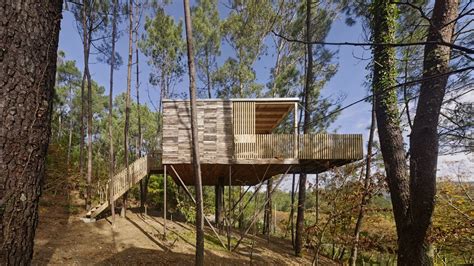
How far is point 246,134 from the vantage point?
383 inches

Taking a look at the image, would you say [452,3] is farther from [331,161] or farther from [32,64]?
[331,161]

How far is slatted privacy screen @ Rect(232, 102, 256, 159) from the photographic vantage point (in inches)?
378

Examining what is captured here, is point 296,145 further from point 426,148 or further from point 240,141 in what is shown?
point 426,148

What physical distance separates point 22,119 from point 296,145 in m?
8.77

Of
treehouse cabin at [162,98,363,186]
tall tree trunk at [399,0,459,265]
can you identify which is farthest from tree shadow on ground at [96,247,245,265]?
tall tree trunk at [399,0,459,265]

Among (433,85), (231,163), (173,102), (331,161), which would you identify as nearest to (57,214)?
(173,102)

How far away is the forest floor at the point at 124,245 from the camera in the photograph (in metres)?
7.98

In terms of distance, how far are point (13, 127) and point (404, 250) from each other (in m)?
4.66

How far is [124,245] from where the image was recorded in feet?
29.9

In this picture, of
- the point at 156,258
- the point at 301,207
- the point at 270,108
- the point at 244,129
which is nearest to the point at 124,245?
the point at 156,258

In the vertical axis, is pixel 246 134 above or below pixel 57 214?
above

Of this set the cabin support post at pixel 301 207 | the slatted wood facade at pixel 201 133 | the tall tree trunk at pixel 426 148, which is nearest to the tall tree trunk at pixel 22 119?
the tall tree trunk at pixel 426 148

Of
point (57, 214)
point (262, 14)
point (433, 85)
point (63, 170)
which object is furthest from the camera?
point (262, 14)

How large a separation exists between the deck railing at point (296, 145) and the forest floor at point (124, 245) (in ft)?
10.4
